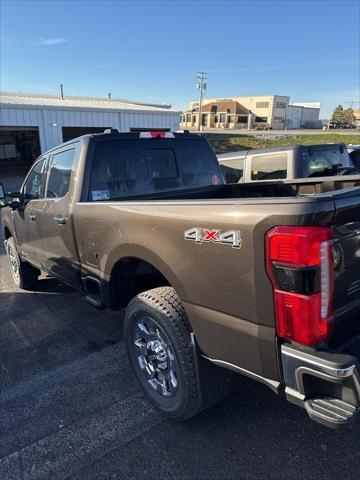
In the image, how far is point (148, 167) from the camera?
143 inches

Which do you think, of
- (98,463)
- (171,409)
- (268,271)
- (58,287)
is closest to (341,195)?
(268,271)

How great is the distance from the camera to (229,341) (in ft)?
6.70

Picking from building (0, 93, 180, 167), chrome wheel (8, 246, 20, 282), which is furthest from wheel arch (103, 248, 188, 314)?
building (0, 93, 180, 167)

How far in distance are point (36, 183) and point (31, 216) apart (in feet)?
1.38

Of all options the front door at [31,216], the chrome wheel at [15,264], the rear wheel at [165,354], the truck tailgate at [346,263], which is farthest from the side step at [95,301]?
the chrome wheel at [15,264]

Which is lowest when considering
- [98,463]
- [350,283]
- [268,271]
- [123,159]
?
[98,463]

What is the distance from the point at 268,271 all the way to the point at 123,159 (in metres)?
2.14

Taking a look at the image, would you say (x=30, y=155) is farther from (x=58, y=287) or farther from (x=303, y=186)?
(x=303, y=186)

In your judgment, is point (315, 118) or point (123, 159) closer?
point (123, 159)

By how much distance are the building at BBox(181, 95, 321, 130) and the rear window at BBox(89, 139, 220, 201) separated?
99.1 m

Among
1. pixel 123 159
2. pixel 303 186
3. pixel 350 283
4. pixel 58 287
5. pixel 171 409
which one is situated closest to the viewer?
pixel 350 283

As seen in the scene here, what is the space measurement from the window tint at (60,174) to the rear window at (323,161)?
164 inches

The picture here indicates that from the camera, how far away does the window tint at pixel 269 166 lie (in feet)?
21.0

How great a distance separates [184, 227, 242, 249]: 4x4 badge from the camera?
6.08 feet
